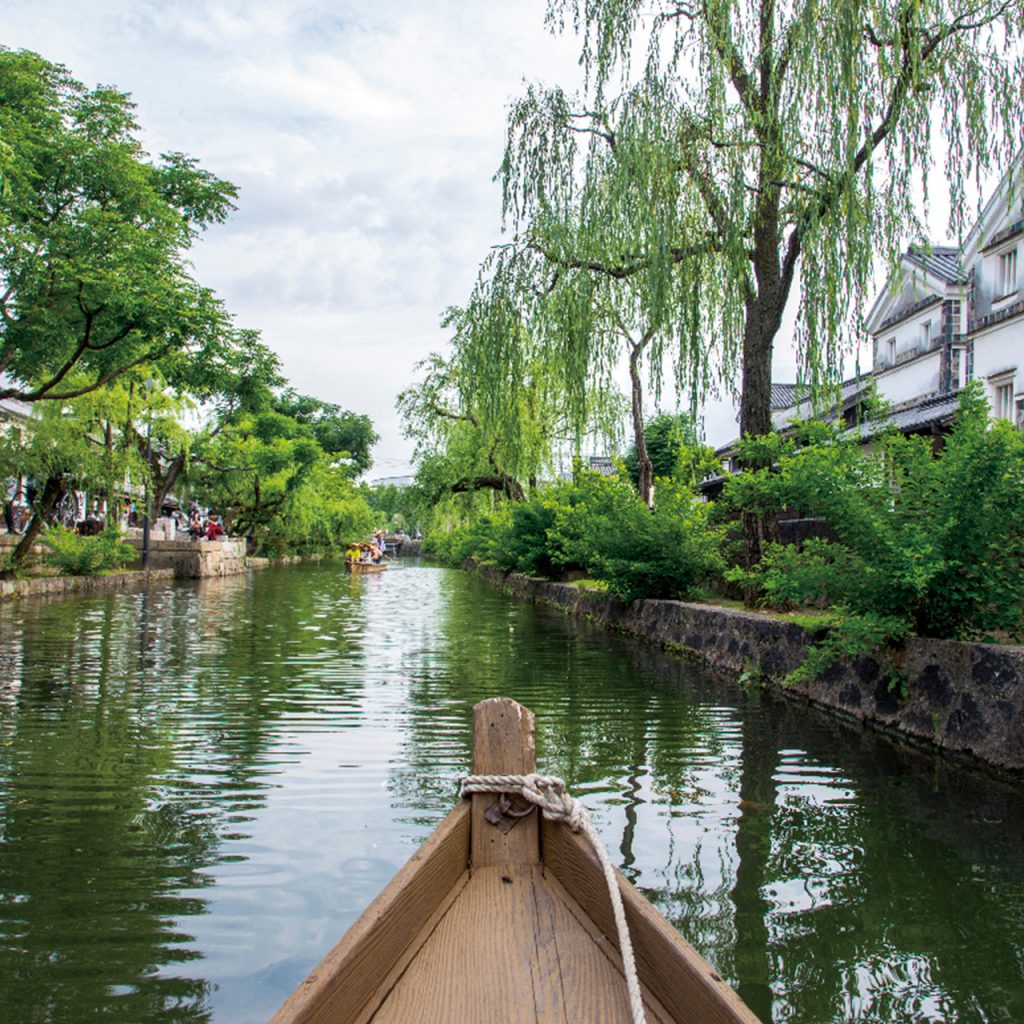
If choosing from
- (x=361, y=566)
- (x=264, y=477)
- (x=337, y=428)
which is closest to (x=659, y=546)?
(x=361, y=566)

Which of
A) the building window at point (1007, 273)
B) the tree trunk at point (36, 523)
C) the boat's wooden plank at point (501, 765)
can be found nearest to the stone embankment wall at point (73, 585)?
the tree trunk at point (36, 523)

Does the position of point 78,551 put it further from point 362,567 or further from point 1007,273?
point 1007,273

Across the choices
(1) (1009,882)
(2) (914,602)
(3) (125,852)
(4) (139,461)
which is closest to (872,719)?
(2) (914,602)

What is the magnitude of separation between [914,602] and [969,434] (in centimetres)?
118

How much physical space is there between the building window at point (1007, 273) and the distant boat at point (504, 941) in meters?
20.7

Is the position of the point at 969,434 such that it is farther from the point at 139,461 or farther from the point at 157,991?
the point at 139,461

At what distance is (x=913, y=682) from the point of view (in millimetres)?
6746

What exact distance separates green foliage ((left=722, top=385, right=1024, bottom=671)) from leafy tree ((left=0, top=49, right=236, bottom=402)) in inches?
407

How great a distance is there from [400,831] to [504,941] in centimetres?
201

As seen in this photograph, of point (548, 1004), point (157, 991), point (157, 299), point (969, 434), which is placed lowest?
point (157, 991)

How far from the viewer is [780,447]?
346 inches

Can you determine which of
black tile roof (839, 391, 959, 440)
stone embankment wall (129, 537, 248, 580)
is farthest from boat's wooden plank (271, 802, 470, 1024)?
stone embankment wall (129, 537, 248, 580)

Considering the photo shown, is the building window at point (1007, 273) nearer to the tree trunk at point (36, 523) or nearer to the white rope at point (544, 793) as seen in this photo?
the tree trunk at point (36, 523)

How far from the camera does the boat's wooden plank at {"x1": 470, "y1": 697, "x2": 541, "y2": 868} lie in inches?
114
